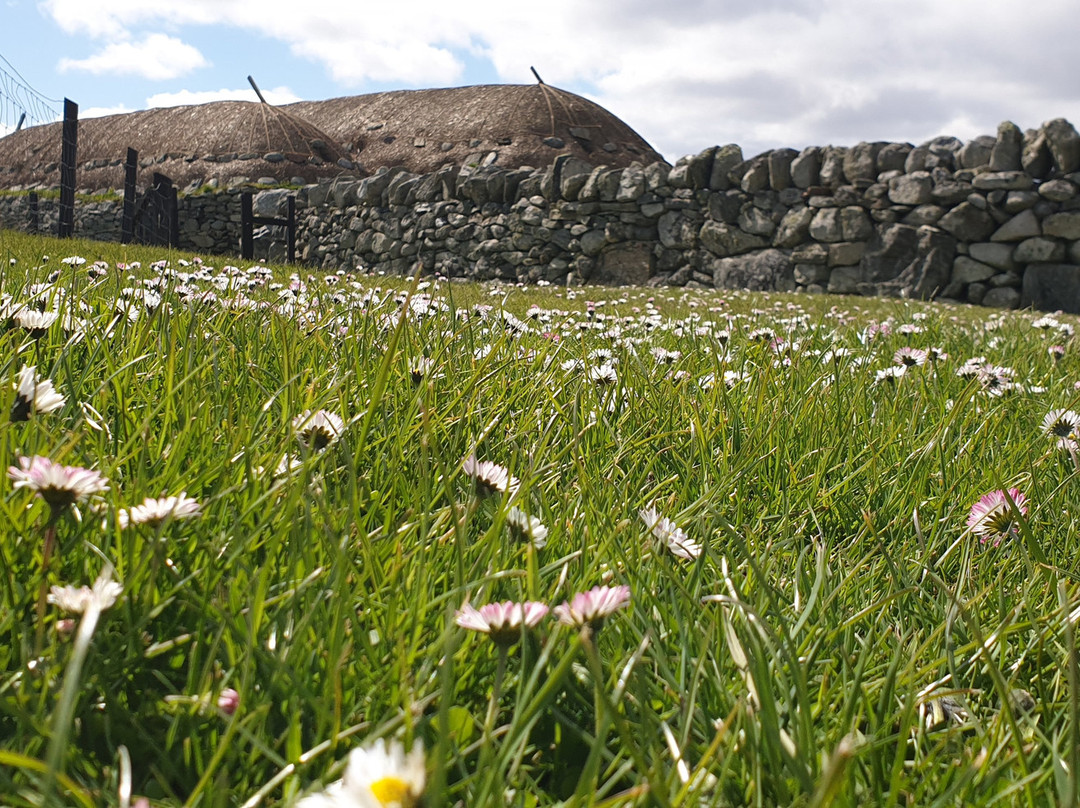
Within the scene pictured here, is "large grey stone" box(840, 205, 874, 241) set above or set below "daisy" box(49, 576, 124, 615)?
above

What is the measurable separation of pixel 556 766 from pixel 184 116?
32.0 m

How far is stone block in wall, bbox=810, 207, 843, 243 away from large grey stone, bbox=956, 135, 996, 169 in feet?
5.40

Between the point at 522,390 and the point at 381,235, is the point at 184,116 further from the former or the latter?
the point at 522,390

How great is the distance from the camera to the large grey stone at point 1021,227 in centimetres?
1047

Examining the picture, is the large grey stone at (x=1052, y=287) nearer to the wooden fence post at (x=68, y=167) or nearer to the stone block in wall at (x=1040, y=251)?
the stone block in wall at (x=1040, y=251)

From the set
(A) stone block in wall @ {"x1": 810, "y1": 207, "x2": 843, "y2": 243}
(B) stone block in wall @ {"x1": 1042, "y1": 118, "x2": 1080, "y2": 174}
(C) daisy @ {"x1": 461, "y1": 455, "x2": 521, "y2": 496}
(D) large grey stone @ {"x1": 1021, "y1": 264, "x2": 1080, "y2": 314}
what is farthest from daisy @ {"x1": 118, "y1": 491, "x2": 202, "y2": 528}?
(B) stone block in wall @ {"x1": 1042, "y1": 118, "x2": 1080, "y2": 174}

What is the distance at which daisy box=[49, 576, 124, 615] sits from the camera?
0.77 meters

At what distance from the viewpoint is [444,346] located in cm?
210

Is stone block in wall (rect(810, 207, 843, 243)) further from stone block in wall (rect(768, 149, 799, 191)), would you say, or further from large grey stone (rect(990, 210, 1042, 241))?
large grey stone (rect(990, 210, 1042, 241))

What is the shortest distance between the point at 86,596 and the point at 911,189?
11824 millimetres

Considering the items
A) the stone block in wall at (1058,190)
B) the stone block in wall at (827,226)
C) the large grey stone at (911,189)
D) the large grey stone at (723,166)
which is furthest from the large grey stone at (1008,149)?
the large grey stone at (723,166)

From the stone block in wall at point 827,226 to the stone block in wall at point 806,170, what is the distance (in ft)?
1.71

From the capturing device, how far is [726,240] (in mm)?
12172

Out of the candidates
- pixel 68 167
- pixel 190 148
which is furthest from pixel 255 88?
pixel 68 167
